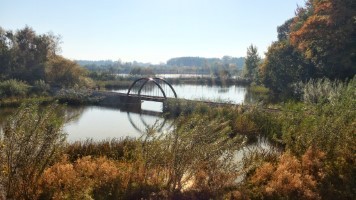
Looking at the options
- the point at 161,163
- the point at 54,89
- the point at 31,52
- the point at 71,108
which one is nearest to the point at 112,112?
the point at 71,108

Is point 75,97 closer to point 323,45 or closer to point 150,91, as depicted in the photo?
point 323,45

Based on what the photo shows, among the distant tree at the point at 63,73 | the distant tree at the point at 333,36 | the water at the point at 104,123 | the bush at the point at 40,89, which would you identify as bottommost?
the water at the point at 104,123

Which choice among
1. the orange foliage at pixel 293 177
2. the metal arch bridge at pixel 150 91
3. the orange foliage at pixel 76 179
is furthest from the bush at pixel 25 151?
the metal arch bridge at pixel 150 91

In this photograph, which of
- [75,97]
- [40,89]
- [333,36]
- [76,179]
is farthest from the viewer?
[40,89]

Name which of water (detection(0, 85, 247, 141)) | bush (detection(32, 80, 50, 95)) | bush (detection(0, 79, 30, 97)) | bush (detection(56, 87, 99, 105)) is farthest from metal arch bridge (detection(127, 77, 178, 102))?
bush (detection(0, 79, 30, 97))

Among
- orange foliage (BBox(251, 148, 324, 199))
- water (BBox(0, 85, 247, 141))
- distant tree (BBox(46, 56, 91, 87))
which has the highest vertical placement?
distant tree (BBox(46, 56, 91, 87))

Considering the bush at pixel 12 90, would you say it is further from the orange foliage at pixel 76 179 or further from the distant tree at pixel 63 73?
the orange foliage at pixel 76 179

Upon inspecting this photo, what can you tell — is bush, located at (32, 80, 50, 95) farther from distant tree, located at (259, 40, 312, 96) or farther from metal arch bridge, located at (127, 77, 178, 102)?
distant tree, located at (259, 40, 312, 96)

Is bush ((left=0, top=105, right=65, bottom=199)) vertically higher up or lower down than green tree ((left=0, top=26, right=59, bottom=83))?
lower down

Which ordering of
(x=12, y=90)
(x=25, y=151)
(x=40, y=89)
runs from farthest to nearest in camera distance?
(x=40, y=89) → (x=12, y=90) → (x=25, y=151)

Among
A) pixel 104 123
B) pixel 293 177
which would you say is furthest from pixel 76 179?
pixel 104 123

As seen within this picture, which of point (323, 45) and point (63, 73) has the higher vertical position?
point (323, 45)

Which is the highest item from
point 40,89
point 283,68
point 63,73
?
point 283,68

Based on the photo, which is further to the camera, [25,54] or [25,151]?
[25,54]
